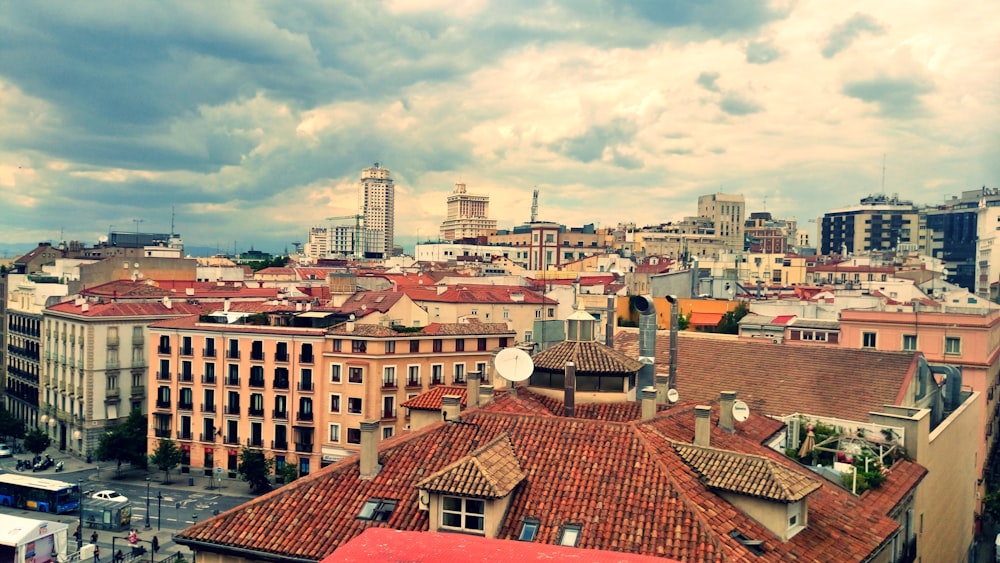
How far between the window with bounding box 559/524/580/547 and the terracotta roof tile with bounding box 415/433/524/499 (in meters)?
1.63

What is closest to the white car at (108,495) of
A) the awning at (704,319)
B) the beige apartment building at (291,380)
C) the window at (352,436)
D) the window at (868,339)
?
the beige apartment building at (291,380)

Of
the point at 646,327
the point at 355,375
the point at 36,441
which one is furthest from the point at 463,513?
the point at 36,441

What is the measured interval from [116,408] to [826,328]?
5919 centimetres

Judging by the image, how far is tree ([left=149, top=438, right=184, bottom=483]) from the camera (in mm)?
66062

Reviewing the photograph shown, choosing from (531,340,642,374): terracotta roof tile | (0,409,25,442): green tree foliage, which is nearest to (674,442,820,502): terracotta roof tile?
(531,340,642,374): terracotta roof tile

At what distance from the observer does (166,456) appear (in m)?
66.1

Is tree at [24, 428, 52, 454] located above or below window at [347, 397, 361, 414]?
below

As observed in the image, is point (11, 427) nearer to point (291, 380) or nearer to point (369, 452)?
point (291, 380)

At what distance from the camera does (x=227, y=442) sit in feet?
224

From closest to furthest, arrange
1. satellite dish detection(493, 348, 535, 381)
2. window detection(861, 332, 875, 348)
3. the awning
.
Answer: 1. satellite dish detection(493, 348, 535, 381)
2. window detection(861, 332, 875, 348)
3. the awning

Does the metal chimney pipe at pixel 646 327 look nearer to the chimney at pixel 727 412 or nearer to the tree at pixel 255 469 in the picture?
the chimney at pixel 727 412

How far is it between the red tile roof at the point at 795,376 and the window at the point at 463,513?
20.3m

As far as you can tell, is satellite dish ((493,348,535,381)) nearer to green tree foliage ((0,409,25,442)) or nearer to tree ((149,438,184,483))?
tree ((149,438,184,483))

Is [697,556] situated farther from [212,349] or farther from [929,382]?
[212,349]
